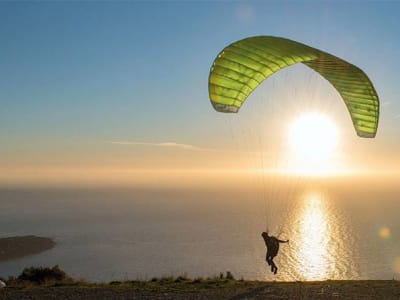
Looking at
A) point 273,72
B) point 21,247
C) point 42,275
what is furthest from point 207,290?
point 21,247

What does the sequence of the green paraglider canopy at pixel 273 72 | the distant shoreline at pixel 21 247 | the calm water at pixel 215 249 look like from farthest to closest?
the distant shoreline at pixel 21 247
the calm water at pixel 215 249
the green paraglider canopy at pixel 273 72

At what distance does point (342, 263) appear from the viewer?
101438 millimetres

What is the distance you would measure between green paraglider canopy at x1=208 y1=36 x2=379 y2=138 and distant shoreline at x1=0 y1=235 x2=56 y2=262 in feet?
335

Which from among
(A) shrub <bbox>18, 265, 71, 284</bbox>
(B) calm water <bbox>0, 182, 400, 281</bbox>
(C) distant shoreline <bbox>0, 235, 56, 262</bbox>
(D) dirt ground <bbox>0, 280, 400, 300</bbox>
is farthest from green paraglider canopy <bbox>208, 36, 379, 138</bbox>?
(C) distant shoreline <bbox>0, 235, 56, 262</bbox>

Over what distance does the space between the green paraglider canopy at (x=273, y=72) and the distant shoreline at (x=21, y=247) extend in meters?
102

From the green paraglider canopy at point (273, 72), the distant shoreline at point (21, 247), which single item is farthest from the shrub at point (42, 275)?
the distant shoreline at point (21, 247)

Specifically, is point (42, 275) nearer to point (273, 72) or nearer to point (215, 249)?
point (273, 72)

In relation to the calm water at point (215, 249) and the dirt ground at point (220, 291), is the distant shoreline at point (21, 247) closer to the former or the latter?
the calm water at point (215, 249)

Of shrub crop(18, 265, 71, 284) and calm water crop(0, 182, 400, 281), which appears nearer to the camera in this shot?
shrub crop(18, 265, 71, 284)

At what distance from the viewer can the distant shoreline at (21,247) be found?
104625 millimetres

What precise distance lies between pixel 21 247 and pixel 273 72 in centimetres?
11864

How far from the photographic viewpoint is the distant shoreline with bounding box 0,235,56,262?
104625mm

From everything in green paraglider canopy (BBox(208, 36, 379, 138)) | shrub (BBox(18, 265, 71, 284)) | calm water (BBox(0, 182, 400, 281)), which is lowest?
calm water (BBox(0, 182, 400, 281))

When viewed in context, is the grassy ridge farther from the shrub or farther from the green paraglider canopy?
the green paraglider canopy
